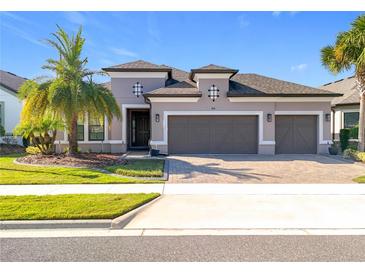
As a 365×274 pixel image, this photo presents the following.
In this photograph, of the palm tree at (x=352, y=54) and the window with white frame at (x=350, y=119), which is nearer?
the palm tree at (x=352, y=54)

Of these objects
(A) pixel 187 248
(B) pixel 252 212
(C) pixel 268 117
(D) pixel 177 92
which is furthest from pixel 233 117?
(A) pixel 187 248

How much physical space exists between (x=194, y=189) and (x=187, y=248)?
13.4 feet

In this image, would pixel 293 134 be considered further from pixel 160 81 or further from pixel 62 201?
pixel 62 201

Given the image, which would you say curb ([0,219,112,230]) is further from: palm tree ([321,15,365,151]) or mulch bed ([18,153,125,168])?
palm tree ([321,15,365,151])

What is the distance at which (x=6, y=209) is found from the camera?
6184 mm

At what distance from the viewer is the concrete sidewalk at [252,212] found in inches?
222

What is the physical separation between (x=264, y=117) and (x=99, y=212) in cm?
1300

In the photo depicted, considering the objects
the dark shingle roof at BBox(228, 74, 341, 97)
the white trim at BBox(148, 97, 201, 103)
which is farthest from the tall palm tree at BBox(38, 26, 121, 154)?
the dark shingle roof at BBox(228, 74, 341, 97)

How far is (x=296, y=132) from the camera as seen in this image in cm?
1731

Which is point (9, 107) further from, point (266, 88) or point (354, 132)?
point (354, 132)

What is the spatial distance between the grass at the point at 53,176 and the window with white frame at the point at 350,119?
17.4 m

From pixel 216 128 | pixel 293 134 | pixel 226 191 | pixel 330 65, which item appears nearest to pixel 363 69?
pixel 330 65

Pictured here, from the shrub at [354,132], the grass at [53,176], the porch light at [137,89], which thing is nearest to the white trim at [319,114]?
the shrub at [354,132]

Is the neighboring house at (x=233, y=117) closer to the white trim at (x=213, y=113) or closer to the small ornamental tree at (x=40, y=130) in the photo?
the white trim at (x=213, y=113)
